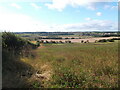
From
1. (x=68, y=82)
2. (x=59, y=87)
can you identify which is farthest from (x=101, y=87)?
(x=59, y=87)

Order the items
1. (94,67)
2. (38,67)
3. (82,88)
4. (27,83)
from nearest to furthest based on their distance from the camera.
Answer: (82,88) → (27,83) → (94,67) → (38,67)

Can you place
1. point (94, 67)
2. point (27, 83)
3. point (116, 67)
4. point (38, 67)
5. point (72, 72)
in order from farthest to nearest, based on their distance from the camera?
1. point (38, 67)
2. point (94, 67)
3. point (116, 67)
4. point (72, 72)
5. point (27, 83)

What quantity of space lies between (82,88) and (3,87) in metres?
2.23

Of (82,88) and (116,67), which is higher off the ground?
(116,67)

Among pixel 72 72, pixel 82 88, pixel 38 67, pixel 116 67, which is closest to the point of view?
pixel 82 88

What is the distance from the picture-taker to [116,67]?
4281 millimetres

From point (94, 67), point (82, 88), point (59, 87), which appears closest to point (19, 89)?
point (59, 87)

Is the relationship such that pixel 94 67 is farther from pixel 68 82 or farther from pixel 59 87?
pixel 59 87

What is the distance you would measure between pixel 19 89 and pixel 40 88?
59cm

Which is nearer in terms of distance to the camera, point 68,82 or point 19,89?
point 19,89

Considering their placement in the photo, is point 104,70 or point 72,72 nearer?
point 72,72

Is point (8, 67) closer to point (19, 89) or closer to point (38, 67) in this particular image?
point (38, 67)

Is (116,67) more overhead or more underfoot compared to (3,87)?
more overhead

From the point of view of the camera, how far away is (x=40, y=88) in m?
3.15
